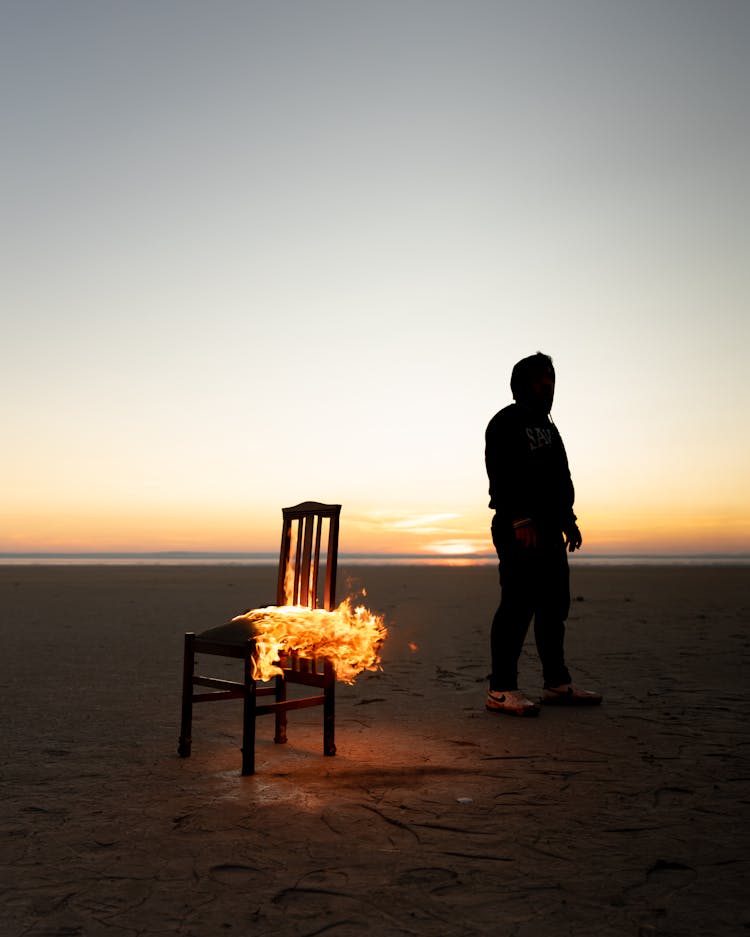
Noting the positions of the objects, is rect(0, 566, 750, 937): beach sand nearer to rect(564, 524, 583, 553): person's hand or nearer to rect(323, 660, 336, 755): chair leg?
rect(323, 660, 336, 755): chair leg

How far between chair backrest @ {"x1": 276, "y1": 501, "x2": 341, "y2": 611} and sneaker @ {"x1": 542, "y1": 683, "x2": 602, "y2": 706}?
6.85 ft

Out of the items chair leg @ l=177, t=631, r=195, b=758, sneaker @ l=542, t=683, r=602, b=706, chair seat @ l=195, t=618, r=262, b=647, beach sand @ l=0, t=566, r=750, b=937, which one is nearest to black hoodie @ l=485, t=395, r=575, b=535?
sneaker @ l=542, t=683, r=602, b=706

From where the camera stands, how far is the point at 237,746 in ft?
16.7

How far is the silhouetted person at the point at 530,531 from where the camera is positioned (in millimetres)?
5793

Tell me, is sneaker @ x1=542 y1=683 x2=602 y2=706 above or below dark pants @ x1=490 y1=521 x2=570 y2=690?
below

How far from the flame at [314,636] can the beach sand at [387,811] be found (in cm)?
57

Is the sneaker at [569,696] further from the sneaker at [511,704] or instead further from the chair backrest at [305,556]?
the chair backrest at [305,556]

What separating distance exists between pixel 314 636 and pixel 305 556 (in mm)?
742

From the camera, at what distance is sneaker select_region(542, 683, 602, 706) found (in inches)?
239

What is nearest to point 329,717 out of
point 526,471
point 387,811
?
point 387,811

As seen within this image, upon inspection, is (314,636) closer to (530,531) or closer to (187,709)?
(187,709)

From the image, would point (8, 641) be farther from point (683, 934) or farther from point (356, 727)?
point (683, 934)

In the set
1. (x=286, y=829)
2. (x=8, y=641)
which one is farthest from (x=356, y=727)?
(x=8, y=641)

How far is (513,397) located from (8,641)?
709 cm
